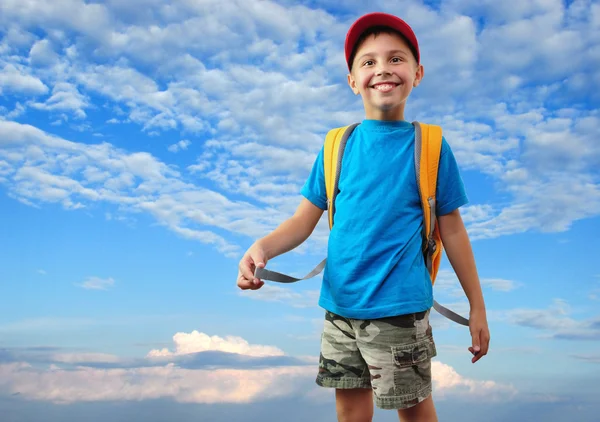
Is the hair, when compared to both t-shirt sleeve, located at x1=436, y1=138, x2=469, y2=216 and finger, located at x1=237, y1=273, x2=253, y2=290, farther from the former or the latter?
finger, located at x1=237, y1=273, x2=253, y2=290

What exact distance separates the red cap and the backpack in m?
0.48

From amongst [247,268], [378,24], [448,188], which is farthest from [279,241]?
[378,24]

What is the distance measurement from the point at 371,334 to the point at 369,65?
1.50 meters

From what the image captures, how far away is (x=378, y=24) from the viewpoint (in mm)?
3428

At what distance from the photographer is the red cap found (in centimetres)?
339

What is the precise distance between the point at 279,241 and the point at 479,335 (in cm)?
124

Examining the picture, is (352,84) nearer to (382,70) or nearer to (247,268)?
(382,70)

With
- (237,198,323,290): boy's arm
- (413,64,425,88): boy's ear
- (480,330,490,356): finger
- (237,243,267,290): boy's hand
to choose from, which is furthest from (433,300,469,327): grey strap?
(413,64,425,88): boy's ear

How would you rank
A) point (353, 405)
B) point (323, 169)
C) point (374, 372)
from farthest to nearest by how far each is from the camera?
point (323, 169) < point (353, 405) < point (374, 372)

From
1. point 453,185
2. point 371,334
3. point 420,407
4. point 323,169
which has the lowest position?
point 420,407

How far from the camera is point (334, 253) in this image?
130 inches

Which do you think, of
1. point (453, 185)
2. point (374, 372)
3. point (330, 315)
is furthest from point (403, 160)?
point (374, 372)

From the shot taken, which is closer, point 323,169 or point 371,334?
point 371,334

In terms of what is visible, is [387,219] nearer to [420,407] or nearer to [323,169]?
[323,169]
